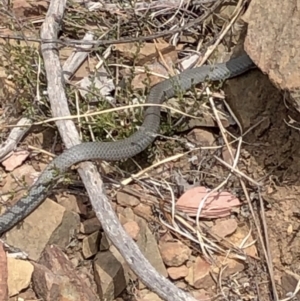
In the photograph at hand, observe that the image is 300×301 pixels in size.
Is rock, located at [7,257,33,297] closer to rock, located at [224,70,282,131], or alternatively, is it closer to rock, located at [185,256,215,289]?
rock, located at [185,256,215,289]

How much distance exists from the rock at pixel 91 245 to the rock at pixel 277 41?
1.11 meters

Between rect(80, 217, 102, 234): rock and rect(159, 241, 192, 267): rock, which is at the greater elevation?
rect(80, 217, 102, 234): rock

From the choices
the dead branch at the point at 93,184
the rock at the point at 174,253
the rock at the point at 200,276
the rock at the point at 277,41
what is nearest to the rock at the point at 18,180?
the dead branch at the point at 93,184

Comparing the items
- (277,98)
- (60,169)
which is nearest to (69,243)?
(60,169)

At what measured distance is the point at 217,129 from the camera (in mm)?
3801

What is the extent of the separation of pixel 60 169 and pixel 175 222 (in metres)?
0.61

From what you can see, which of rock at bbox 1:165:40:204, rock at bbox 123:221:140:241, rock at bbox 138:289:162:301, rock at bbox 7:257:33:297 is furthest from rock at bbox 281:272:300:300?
rock at bbox 1:165:40:204

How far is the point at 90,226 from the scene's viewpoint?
346 cm

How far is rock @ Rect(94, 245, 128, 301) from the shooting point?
3199mm

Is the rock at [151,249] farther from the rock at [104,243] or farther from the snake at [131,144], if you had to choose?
the snake at [131,144]

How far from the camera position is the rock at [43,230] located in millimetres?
Result: 3369

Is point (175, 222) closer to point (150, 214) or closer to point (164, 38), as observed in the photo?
point (150, 214)

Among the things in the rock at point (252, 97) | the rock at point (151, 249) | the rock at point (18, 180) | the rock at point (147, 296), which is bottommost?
the rock at point (147, 296)

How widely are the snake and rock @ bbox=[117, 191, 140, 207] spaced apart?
183mm
